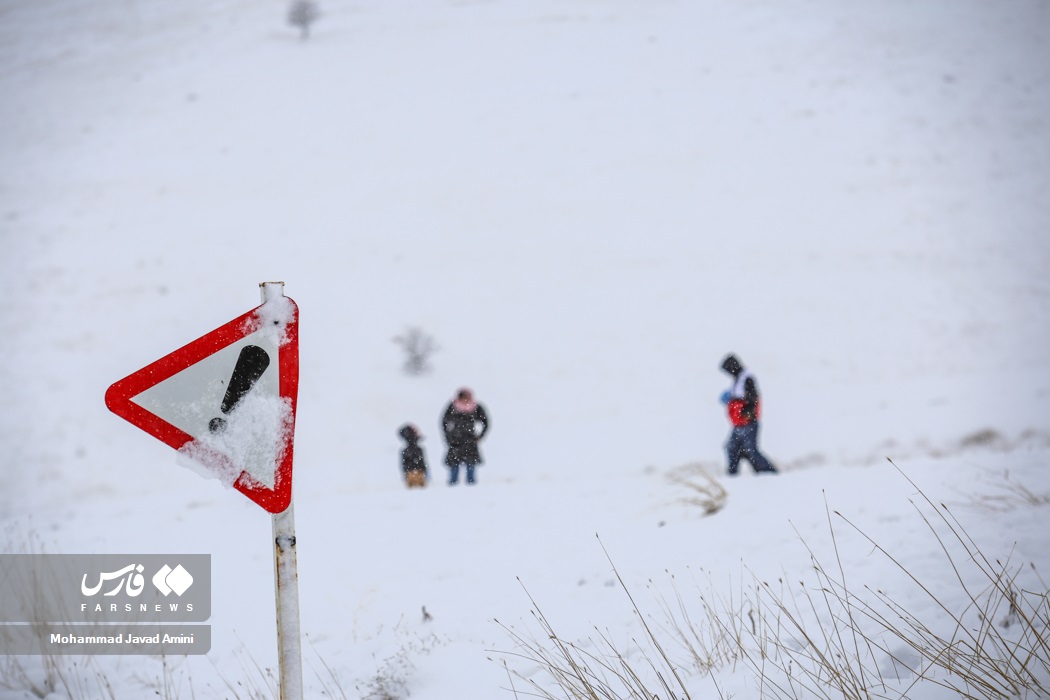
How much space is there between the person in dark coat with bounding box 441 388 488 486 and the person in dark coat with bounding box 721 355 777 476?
3190mm

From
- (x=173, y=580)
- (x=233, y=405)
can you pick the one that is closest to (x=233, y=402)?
(x=233, y=405)

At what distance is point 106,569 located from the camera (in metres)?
4.73

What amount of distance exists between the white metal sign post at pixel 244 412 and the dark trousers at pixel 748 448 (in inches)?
241

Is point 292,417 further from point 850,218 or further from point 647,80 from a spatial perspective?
point 647,80

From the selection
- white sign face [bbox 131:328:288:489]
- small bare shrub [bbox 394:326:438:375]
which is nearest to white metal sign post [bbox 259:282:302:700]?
white sign face [bbox 131:328:288:489]

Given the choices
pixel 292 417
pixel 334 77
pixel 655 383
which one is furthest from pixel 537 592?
pixel 334 77

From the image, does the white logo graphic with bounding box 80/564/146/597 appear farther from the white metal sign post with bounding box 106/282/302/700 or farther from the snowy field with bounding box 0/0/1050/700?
the white metal sign post with bounding box 106/282/302/700

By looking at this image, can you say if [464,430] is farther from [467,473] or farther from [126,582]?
[126,582]

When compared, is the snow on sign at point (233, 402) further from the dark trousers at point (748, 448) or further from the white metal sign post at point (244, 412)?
the dark trousers at point (748, 448)

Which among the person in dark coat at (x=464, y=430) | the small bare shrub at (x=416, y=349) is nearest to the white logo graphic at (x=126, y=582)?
the person in dark coat at (x=464, y=430)

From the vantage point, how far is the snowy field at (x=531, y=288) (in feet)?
13.7

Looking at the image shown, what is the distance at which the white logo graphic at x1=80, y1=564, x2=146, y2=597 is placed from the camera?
154 inches

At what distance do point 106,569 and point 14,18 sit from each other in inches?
1534

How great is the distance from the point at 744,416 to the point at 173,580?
5817 mm
